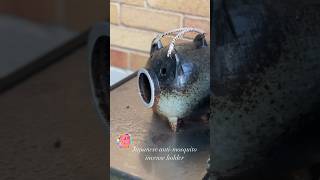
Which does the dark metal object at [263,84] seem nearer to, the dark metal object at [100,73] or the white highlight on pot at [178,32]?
the white highlight on pot at [178,32]

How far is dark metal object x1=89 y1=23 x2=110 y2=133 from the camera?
0.86 m

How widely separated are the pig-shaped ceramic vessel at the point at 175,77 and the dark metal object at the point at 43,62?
10cm

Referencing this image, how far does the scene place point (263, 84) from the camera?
32.2 inches

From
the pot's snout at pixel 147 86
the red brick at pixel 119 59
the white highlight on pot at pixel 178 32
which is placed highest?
the white highlight on pot at pixel 178 32

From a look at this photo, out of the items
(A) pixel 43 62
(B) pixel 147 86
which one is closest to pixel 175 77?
(B) pixel 147 86

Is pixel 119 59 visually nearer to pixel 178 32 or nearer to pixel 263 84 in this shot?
pixel 178 32

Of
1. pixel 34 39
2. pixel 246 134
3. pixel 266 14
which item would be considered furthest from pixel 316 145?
pixel 34 39

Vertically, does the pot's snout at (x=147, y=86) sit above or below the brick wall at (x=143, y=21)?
below

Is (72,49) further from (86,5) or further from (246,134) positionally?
(246,134)

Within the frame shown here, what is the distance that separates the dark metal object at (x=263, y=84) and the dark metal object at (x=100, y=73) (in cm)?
17

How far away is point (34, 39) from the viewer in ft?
2.77

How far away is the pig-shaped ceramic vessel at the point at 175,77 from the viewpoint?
0.85 metres

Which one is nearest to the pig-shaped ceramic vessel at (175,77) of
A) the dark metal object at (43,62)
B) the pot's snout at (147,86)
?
the pot's snout at (147,86)

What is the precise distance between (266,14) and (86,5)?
0.24m
